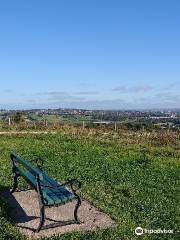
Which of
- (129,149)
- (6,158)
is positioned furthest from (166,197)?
(129,149)

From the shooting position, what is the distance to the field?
29.0ft

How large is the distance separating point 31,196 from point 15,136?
14475mm

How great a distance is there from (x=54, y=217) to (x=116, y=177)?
4.56 meters

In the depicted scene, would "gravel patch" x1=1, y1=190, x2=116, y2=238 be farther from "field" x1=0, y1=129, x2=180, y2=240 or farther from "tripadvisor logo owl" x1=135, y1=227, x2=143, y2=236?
"tripadvisor logo owl" x1=135, y1=227, x2=143, y2=236

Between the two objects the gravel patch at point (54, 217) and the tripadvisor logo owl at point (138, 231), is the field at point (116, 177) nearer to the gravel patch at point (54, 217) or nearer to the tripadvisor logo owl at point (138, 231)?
the tripadvisor logo owl at point (138, 231)

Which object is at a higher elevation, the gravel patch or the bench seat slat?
the bench seat slat

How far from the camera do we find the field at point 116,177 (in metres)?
8.83

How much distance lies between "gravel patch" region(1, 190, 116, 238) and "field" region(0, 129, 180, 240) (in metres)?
0.20

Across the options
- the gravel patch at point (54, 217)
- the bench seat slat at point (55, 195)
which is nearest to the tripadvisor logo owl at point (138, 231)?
the gravel patch at point (54, 217)

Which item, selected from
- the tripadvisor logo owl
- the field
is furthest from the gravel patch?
the tripadvisor logo owl

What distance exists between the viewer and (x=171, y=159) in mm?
18391

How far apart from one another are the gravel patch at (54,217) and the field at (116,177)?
20 cm

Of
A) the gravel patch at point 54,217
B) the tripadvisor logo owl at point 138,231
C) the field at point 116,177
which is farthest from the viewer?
the field at point 116,177

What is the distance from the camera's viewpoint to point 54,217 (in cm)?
929
